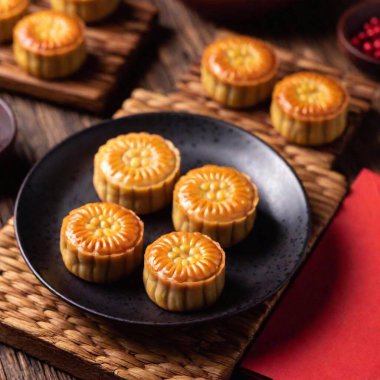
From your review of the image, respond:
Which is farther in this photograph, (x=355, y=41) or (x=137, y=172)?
(x=355, y=41)

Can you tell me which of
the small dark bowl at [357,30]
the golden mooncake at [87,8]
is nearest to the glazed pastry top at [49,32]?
the golden mooncake at [87,8]

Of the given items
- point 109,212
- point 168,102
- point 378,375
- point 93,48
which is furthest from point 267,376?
point 93,48

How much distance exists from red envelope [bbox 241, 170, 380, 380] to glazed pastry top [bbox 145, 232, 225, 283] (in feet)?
0.68

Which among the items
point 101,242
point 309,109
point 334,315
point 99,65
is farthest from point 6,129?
point 334,315

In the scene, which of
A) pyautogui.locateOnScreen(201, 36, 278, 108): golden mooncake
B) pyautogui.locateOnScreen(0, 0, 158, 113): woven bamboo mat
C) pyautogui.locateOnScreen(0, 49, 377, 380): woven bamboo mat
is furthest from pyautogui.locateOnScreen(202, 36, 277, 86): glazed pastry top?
pyautogui.locateOnScreen(0, 49, 377, 380): woven bamboo mat

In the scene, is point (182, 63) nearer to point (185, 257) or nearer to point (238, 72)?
point (238, 72)

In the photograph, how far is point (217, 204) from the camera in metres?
1.98

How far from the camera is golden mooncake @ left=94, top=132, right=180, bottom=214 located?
80.0 inches

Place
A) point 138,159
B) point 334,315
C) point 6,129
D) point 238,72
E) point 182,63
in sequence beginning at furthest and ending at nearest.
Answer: point 182,63
point 238,72
point 6,129
point 138,159
point 334,315

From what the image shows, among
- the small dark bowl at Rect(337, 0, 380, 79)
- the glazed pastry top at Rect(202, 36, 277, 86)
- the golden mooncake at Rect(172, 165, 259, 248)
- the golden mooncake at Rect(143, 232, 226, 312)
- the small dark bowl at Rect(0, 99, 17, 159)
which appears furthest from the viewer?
the small dark bowl at Rect(337, 0, 380, 79)

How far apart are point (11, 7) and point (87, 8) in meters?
0.22

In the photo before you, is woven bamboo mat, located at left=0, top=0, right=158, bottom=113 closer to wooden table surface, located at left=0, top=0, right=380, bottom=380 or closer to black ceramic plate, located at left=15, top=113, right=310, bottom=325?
wooden table surface, located at left=0, top=0, right=380, bottom=380

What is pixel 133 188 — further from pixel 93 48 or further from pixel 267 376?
pixel 93 48

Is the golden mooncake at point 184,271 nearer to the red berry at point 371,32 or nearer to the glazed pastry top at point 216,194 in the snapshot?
the glazed pastry top at point 216,194
